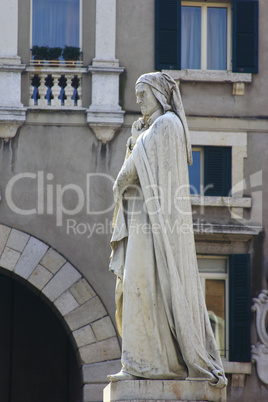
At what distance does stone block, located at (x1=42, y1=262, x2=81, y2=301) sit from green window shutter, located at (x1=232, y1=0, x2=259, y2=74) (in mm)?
4188

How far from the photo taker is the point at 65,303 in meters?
19.4

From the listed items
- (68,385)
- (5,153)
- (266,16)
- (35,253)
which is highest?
(266,16)

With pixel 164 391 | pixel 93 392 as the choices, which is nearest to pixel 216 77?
pixel 93 392

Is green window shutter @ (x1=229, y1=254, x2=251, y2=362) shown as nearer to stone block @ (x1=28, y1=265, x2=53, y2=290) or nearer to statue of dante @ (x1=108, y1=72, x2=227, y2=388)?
stone block @ (x1=28, y1=265, x2=53, y2=290)

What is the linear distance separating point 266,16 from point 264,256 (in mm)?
3945

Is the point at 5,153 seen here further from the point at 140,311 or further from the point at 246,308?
the point at 140,311

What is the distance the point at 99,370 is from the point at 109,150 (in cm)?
348

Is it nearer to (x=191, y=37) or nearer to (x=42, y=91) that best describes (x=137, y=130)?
(x=42, y=91)

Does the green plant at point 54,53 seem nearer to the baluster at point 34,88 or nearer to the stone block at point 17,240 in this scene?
the baluster at point 34,88

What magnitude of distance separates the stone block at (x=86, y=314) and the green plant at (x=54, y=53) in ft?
12.7

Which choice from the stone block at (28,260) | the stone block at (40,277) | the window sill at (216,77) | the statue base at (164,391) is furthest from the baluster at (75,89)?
the statue base at (164,391)

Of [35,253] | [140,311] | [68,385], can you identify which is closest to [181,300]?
[140,311]

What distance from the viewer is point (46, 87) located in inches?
790

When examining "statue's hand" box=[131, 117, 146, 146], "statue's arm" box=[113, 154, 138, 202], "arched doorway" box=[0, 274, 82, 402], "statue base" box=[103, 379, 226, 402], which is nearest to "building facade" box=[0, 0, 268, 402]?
"arched doorway" box=[0, 274, 82, 402]
